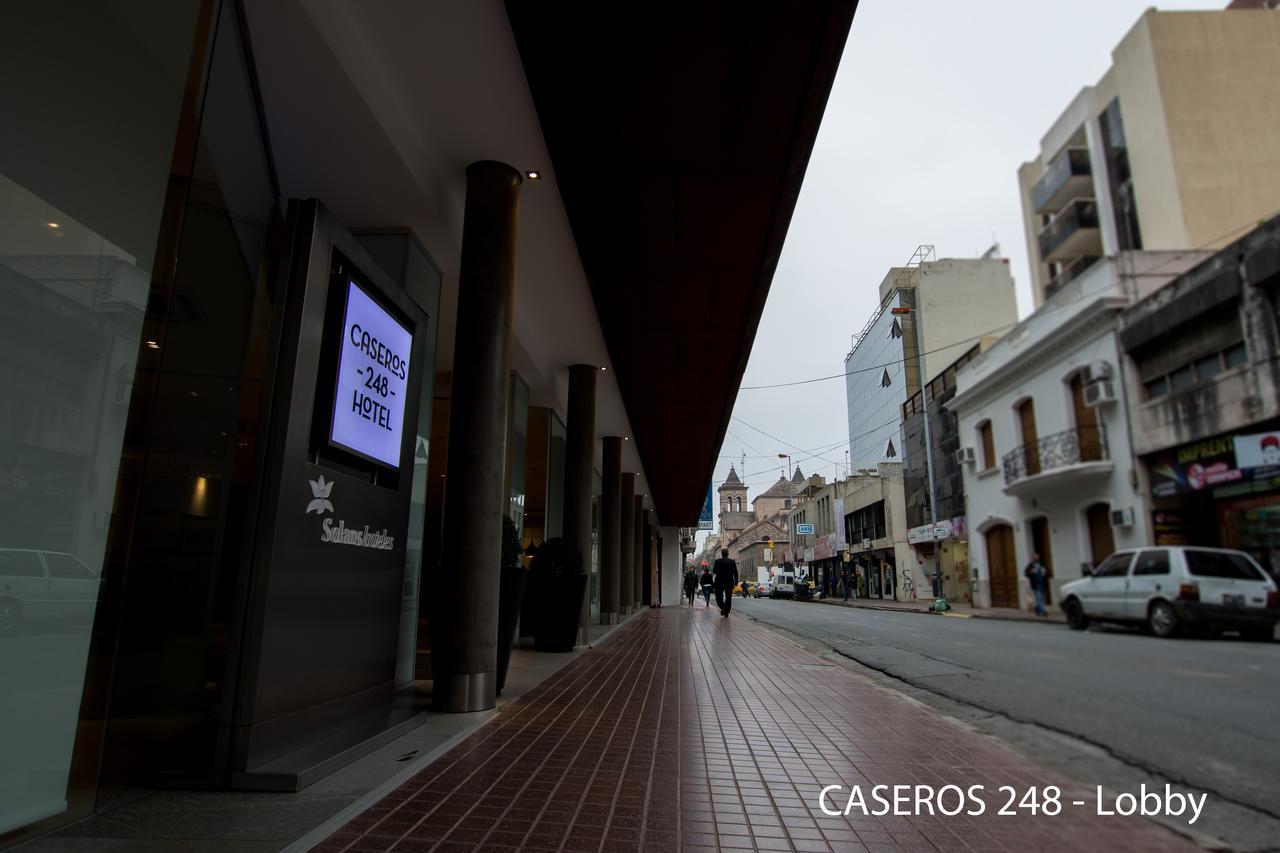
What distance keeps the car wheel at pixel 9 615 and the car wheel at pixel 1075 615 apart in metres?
15.8

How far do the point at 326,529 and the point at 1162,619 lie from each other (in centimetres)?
1346

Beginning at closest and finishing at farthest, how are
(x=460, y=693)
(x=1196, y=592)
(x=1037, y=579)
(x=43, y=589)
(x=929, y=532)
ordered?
1. (x=43, y=589)
2. (x=460, y=693)
3. (x=1196, y=592)
4. (x=1037, y=579)
5. (x=929, y=532)

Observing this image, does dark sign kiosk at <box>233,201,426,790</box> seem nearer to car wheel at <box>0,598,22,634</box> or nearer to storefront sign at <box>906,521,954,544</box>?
car wheel at <box>0,598,22,634</box>

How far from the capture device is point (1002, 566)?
2633 cm

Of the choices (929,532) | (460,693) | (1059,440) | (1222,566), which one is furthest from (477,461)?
(929,532)

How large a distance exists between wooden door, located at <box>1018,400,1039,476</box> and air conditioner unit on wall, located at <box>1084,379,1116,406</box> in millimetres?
3532

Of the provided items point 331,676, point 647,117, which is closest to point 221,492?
point 331,676

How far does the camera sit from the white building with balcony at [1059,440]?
788 inches

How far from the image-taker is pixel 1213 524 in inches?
685

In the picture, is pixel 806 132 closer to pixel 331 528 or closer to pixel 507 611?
pixel 331 528

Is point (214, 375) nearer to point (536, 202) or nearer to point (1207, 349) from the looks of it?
point (536, 202)

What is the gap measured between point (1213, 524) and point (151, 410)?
21897 mm

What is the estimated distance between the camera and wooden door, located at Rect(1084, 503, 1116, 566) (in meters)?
20.5

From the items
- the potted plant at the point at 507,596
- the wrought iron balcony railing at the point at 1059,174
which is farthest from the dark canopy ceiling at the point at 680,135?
the wrought iron balcony railing at the point at 1059,174
